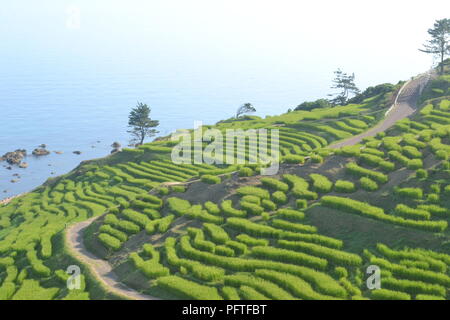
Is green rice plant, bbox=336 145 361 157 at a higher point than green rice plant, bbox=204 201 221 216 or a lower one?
higher

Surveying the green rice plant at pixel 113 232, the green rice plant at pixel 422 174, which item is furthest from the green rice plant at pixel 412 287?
the green rice plant at pixel 113 232

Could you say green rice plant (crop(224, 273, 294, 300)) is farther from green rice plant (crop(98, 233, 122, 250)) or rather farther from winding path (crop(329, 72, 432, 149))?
winding path (crop(329, 72, 432, 149))

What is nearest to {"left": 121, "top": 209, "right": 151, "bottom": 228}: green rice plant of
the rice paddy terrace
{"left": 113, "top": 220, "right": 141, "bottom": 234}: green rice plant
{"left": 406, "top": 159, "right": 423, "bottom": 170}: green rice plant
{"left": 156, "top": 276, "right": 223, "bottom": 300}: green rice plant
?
the rice paddy terrace

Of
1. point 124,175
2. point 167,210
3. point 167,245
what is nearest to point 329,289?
point 167,245

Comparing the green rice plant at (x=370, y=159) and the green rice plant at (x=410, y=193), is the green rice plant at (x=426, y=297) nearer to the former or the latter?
the green rice plant at (x=410, y=193)

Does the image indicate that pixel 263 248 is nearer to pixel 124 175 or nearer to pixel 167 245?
pixel 167 245

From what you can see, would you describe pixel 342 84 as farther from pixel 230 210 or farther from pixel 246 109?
pixel 230 210
